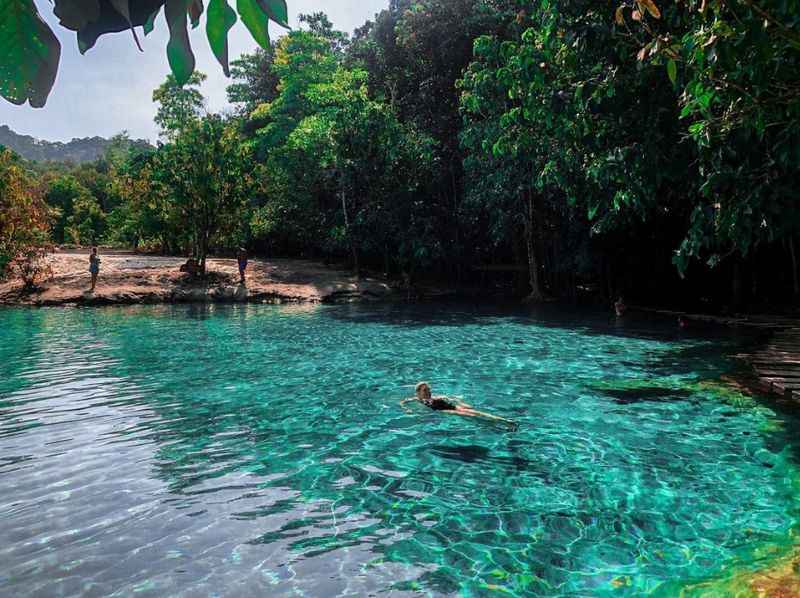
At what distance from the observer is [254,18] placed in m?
1.38

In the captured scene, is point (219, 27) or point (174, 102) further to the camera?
point (174, 102)

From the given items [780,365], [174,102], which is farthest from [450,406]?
[174,102]

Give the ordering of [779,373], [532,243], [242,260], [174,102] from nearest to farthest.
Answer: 1. [779,373]
2. [532,243]
3. [242,260]
4. [174,102]

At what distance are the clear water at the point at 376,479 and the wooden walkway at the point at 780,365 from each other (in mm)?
713

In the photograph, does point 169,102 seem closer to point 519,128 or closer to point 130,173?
point 130,173

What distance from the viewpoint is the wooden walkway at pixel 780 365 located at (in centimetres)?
898

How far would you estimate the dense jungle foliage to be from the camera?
352 inches

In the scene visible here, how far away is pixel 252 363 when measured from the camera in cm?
1243

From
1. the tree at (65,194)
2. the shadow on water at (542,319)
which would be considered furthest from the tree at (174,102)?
the shadow on water at (542,319)

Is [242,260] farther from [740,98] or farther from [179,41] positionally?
[179,41]

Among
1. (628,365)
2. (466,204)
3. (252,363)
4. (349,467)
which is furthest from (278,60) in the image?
(349,467)

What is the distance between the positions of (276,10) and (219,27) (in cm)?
14

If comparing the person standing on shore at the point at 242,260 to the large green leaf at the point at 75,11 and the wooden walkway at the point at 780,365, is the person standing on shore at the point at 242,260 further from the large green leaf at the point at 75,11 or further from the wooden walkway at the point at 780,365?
the large green leaf at the point at 75,11

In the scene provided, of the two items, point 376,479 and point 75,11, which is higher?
point 75,11
